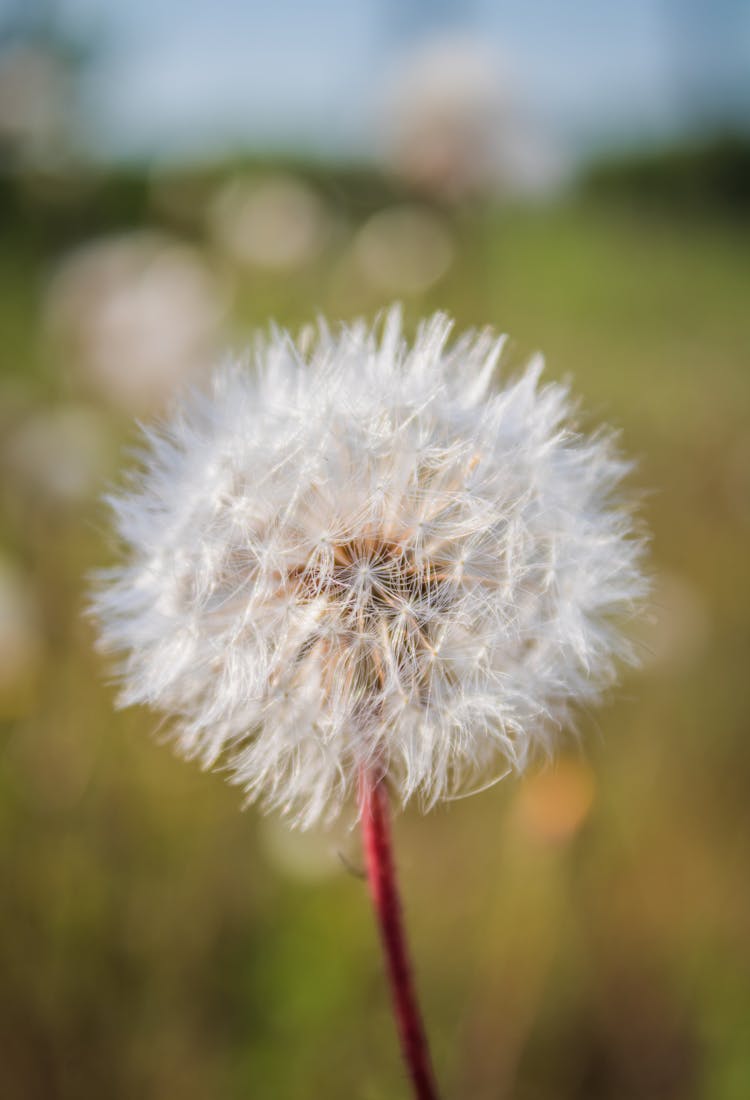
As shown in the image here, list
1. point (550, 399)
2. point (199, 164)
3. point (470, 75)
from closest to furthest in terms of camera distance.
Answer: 1. point (550, 399)
2. point (470, 75)
3. point (199, 164)

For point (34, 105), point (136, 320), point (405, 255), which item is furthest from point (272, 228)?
point (34, 105)

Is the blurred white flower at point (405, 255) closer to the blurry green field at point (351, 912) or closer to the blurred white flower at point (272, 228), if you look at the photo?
the blurred white flower at point (272, 228)

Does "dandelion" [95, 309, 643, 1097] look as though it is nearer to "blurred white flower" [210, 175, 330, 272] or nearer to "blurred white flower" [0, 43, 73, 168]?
"blurred white flower" [0, 43, 73, 168]

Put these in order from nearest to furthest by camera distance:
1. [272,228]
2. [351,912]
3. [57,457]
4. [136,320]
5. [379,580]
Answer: [379,580], [351,912], [57,457], [136,320], [272,228]

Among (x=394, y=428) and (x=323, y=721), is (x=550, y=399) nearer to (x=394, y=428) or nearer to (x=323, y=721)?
(x=394, y=428)

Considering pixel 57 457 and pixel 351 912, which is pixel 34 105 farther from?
pixel 351 912

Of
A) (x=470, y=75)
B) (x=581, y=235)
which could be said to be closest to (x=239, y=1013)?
(x=470, y=75)
